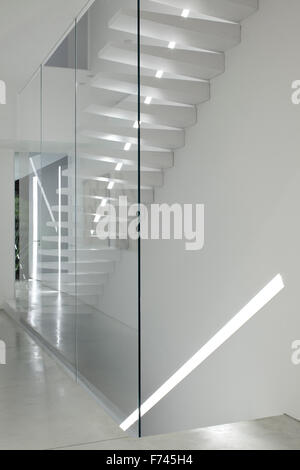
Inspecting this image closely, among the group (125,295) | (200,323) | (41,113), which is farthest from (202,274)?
(41,113)

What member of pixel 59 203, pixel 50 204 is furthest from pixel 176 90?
pixel 50 204

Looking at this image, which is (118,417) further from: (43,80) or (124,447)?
A: (43,80)

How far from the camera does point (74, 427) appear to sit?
2.88m

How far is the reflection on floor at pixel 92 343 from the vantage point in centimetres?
298

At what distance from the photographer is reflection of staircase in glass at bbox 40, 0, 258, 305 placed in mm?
3129

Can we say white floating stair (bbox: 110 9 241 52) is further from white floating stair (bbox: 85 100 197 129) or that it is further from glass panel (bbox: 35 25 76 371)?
glass panel (bbox: 35 25 76 371)

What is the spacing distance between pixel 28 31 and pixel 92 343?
3.24m

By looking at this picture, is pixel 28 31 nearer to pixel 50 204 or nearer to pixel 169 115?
pixel 50 204

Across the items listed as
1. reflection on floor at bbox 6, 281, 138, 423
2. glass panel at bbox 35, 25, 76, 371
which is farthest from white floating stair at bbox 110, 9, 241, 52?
reflection on floor at bbox 6, 281, 138, 423

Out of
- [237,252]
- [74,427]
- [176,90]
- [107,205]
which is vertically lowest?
[74,427]

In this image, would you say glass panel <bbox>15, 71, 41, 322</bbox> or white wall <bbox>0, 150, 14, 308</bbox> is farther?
white wall <bbox>0, 150, 14, 308</bbox>

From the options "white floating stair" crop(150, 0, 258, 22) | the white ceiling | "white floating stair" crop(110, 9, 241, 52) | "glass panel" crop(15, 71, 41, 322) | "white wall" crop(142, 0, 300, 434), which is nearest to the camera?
"white wall" crop(142, 0, 300, 434)

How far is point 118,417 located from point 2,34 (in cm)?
402

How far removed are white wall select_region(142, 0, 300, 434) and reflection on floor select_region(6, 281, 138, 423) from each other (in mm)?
503
